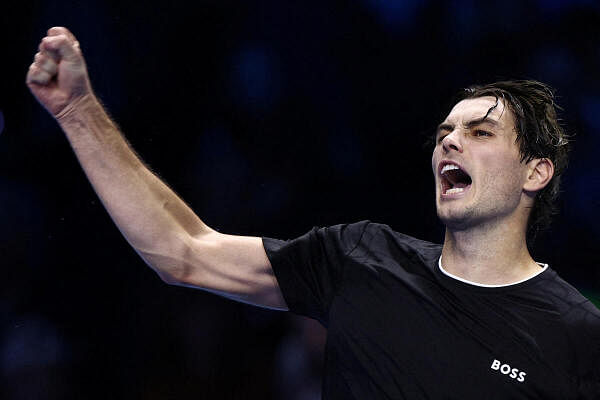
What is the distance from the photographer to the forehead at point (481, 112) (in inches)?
61.0

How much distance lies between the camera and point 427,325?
4.49 ft

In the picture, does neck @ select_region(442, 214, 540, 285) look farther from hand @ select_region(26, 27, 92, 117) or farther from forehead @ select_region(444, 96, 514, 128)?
hand @ select_region(26, 27, 92, 117)

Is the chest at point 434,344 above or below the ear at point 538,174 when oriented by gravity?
below

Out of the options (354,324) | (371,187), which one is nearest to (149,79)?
(371,187)

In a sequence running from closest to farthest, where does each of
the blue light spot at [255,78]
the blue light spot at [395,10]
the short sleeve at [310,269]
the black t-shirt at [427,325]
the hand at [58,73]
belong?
the hand at [58,73] → the black t-shirt at [427,325] → the short sleeve at [310,269] → the blue light spot at [255,78] → the blue light spot at [395,10]

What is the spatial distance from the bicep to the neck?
15.2 inches

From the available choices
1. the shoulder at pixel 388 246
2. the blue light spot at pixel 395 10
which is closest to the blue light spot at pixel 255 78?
the blue light spot at pixel 395 10

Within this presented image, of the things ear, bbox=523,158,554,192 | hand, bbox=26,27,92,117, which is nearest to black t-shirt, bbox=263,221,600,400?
ear, bbox=523,158,554,192

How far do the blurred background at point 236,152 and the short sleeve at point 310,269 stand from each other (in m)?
0.59

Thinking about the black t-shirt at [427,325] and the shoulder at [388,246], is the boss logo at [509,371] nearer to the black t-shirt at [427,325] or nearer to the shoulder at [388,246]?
the black t-shirt at [427,325]

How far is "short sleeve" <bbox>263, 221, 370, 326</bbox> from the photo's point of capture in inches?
56.4

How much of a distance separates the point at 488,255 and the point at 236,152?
1.15m

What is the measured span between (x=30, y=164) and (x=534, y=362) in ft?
5.20

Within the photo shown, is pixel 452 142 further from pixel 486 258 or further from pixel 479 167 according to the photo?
pixel 486 258
